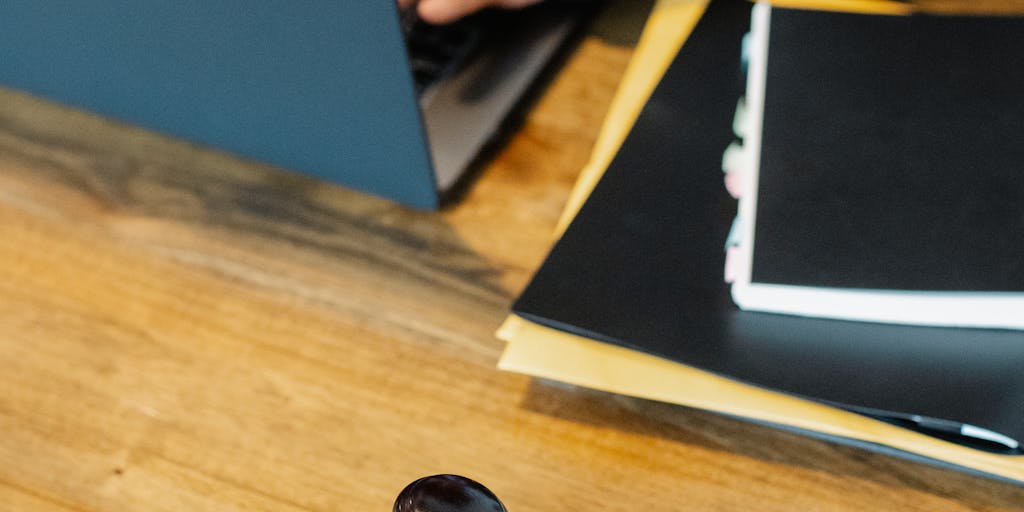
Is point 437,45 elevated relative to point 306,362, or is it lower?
elevated

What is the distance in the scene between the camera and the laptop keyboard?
72cm

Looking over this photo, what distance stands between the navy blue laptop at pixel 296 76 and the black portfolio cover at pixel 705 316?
108 mm

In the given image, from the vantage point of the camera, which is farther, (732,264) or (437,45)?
(437,45)

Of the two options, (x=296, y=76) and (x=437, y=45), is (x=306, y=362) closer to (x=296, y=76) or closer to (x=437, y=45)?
(x=296, y=76)

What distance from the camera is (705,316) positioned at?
0.55 m

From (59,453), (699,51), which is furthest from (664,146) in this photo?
(59,453)

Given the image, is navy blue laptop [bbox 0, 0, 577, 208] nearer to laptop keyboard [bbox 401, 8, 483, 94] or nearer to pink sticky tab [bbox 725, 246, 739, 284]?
laptop keyboard [bbox 401, 8, 483, 94]

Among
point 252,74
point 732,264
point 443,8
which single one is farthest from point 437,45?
point 732,264

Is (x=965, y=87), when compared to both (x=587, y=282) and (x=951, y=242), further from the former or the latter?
(x=587, y=282)

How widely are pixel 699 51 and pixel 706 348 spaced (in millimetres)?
258

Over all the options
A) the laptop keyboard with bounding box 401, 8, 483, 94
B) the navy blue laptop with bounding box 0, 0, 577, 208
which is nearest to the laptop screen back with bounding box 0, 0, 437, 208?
the navy blue laptop with bounding box 0, 0, 577, 208

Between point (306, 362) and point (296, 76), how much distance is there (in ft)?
0.54

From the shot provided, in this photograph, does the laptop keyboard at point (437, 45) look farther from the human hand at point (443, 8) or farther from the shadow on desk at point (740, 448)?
the shadow on desk at point (740, 448)

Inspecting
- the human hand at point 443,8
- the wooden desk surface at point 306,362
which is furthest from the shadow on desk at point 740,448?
the human hand at point 443,8
